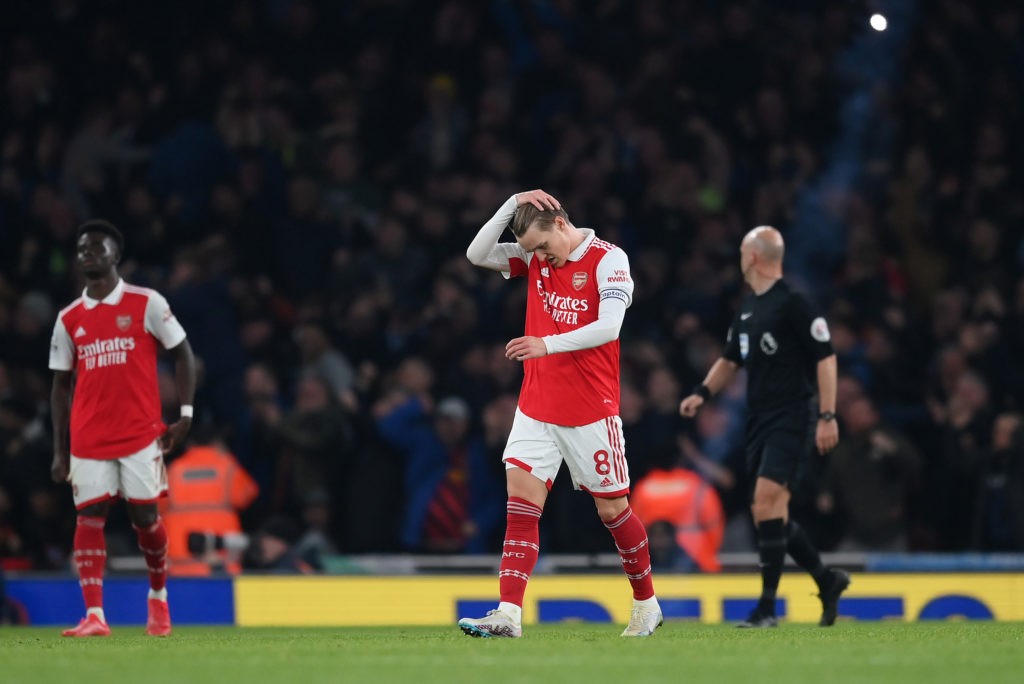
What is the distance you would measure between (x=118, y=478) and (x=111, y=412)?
1.32ft

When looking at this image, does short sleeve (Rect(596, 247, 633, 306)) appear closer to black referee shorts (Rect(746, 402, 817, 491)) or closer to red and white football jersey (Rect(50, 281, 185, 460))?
black referee shorts (Rect(746, 402, 817, 491))

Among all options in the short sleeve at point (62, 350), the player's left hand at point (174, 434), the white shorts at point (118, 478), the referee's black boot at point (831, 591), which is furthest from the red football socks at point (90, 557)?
the referee's black boot at point (831, 591)

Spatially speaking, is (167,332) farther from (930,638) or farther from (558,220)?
(930,638)

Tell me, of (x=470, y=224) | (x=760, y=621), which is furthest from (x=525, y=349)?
(x=470, y=224)

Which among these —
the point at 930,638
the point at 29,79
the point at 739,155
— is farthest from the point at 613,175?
the point at 930,638

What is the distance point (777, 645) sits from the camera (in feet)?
26.0

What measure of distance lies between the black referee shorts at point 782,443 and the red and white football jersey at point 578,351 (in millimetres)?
1601

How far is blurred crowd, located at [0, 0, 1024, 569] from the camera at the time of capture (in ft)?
46.8

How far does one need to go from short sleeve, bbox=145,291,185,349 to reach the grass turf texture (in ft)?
5.93

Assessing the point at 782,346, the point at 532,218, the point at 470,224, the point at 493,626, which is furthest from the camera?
the point at 470,224

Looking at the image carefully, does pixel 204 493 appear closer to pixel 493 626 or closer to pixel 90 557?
pixel 90 557

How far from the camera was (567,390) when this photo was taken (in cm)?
857

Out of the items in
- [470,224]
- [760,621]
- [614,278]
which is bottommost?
[760,621]

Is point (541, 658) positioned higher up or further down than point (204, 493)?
further down
